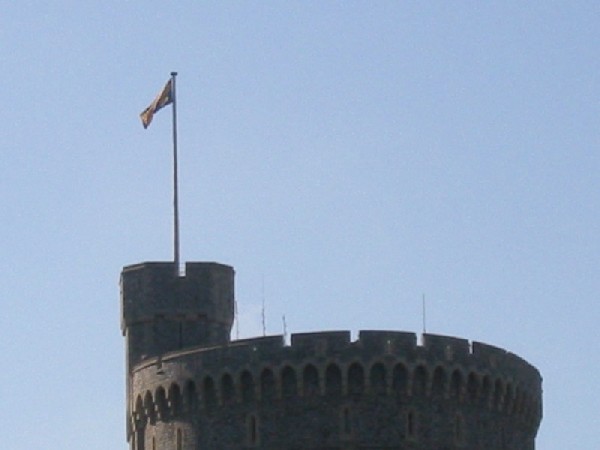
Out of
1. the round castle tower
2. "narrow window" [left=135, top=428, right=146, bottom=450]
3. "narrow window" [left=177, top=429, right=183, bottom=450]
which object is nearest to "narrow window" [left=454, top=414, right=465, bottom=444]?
the round castle tower

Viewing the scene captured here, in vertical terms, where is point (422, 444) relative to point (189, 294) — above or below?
below

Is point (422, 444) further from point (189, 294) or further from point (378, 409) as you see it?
point (189, 294)

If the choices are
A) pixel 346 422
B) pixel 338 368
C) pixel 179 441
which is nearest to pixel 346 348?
pixel 338 368

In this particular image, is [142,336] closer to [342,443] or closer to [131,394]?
[131,394]

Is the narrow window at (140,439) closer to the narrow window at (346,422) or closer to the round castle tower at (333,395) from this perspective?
the round castle tower at (333,395)

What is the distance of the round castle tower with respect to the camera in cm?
10325

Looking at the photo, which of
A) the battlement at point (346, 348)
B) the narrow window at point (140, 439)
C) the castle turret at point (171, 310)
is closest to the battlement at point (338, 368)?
the battlement at point (346, 348)

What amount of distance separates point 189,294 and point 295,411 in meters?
8.44

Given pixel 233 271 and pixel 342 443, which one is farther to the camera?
pixel 233 271

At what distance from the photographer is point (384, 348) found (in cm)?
10400

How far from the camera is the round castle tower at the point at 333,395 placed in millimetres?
103250

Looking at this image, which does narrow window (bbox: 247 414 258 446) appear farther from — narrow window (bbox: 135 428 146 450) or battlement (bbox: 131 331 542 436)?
narrow window (bbox: 135 428 146 450)

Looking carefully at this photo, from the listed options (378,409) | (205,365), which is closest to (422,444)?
(378,409)

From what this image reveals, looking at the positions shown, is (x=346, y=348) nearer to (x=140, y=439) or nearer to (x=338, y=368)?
(x=338, y=368)
